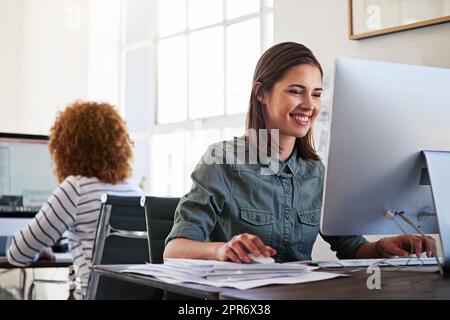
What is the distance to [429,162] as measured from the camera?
1.29 metres

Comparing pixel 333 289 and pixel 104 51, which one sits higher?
pixel 104 51

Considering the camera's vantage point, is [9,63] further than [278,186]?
Yes

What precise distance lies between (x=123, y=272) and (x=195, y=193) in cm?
47

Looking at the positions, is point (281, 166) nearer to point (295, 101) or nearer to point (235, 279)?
point (295, 101)

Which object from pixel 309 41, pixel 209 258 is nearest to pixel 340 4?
pixel 309 41

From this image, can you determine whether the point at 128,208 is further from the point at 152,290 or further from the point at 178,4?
the point at 178,4

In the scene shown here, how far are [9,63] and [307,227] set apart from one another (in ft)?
13.1

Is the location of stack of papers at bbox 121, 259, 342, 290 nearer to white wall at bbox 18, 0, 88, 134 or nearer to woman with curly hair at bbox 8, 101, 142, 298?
woman with curly hair at bbox 8, 101, 142, 298

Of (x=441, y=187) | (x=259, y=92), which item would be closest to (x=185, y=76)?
(x=259, y=92)

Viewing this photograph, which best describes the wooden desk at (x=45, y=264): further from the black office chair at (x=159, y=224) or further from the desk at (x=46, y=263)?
the black office chair at (x=159, y=224)

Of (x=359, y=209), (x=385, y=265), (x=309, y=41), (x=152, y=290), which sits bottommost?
(x=152, y=290)

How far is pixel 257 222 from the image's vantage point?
174 cm

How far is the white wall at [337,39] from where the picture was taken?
2176 mm

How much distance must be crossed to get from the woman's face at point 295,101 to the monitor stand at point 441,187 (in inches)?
21.0
